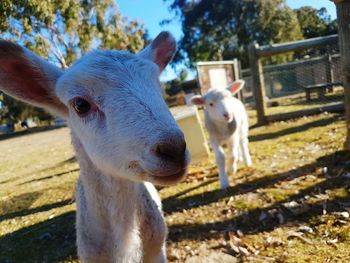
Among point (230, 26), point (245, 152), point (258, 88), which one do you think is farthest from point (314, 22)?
point (245, 152)

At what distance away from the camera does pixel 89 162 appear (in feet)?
8.50

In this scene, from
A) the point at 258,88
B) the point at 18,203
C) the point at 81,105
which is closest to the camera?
the point at 81,105

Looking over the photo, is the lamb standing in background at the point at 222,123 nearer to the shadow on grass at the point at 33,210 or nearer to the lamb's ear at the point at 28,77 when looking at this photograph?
the shadow on grass at the point at 33,210

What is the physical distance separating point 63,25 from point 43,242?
7.62 metres

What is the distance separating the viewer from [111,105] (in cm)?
215

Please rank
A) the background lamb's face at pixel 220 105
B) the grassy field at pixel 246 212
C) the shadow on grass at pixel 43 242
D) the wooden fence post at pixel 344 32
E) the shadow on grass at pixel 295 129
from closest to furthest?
the grassy field at pixel 246 212 < the shadow on grass at pixel 43 242 < the wooden fence post at pixel 344 32 < the background lamb's face at pixel 220 105 < the shadow on grass at pixel 295 129

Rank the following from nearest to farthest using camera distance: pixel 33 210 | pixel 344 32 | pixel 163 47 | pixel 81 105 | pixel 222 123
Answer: pixel 81 105
pixel 163 47
pixel 344 32
pixel 222 123
pixel 33 210

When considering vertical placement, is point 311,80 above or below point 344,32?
below

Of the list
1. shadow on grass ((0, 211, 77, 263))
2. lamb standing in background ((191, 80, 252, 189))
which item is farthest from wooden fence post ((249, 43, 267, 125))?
shadow on grass ((0, 211, 77, 263))

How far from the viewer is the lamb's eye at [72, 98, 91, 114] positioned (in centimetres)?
227

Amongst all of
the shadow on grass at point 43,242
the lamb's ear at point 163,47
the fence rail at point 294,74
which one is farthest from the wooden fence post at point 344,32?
the fence rail at point 294,74

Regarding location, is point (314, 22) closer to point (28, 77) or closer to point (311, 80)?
point (311, 80)

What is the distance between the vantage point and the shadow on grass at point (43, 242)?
178 inches

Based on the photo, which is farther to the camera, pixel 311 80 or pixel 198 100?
pixel 311 80
